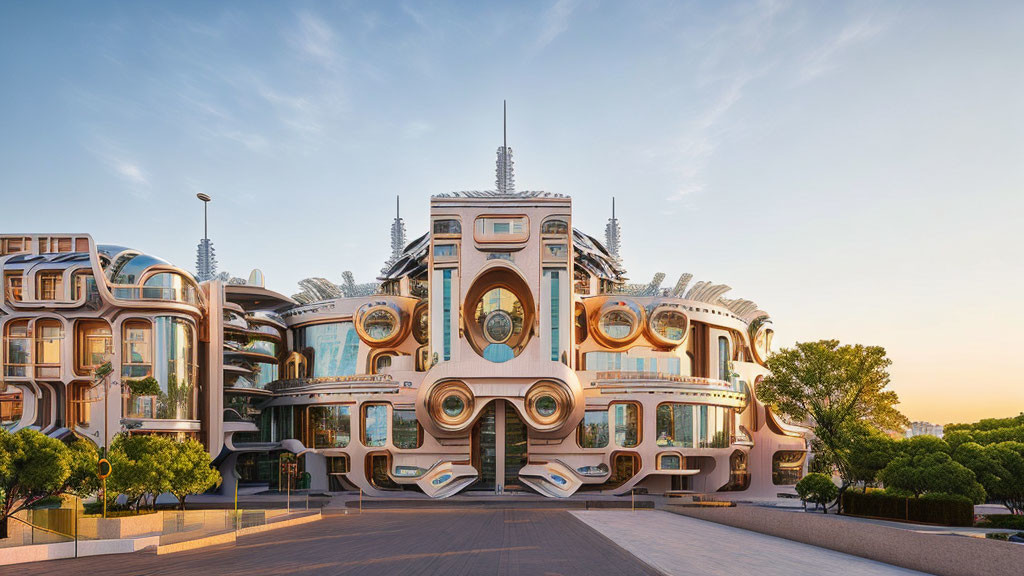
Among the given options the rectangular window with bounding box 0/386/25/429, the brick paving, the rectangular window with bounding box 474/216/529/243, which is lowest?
the brick paving

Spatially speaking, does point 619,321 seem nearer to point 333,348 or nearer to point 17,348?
point 333,348

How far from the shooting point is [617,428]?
65688mm

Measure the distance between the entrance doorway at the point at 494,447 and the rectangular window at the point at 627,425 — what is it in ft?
26.0

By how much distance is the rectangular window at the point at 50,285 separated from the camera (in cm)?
5406

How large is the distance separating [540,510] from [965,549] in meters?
31.8

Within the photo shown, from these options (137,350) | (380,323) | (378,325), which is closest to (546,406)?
(380,323)

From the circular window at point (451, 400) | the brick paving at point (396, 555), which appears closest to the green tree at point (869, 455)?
the brick paving at point (396, 555)

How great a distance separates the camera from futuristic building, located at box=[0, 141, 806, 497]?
54250 mm

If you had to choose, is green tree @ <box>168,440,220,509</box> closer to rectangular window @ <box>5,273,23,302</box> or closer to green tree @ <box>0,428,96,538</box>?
green tree @ <box>0,428,96,538</box>

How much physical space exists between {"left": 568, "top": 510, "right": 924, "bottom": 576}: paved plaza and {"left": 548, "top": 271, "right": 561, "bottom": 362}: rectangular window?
1015 inches

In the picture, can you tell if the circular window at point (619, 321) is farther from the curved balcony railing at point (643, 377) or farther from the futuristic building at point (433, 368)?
the curved balcony railing at point (643, 377)

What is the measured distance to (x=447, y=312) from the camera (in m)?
66.2

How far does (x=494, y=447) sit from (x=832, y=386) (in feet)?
90.8

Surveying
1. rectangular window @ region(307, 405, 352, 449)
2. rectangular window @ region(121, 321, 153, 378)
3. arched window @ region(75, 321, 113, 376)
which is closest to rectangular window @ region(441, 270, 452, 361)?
rectangular window @ region(307, 405, 352, 449)
